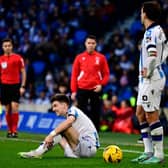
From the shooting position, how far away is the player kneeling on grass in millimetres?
10914

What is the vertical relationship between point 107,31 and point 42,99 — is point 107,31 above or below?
above

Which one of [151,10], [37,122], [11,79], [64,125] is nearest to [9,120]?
[11,79]

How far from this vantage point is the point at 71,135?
11.1 meters

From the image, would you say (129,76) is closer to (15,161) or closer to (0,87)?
(0,87)

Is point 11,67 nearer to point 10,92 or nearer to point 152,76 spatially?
point 10,92

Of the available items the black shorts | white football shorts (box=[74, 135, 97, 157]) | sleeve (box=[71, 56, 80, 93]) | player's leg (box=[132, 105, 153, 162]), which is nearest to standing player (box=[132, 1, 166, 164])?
player's leg (box=[132, 105, 153, 162])

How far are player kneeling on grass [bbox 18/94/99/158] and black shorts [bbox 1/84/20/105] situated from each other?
21.0 ft

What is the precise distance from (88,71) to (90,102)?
2.89 feet

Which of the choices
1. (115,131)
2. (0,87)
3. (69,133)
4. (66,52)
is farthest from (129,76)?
(69,133)

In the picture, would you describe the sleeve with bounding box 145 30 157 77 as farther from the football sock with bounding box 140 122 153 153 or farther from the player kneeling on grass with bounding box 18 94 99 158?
the player kneeling on grass with bounding box 18 94 99 158

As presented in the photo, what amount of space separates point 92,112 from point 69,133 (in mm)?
6709

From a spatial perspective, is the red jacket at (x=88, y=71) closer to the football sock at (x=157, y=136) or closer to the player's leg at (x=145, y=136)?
the player's leg at (x=145, y=136)

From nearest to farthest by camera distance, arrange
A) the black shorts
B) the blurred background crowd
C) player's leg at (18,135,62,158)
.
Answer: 1. player's leg at (18,135,62,158)
2. the black shorts
3. the blurred background crowd

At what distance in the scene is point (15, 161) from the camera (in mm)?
10766
